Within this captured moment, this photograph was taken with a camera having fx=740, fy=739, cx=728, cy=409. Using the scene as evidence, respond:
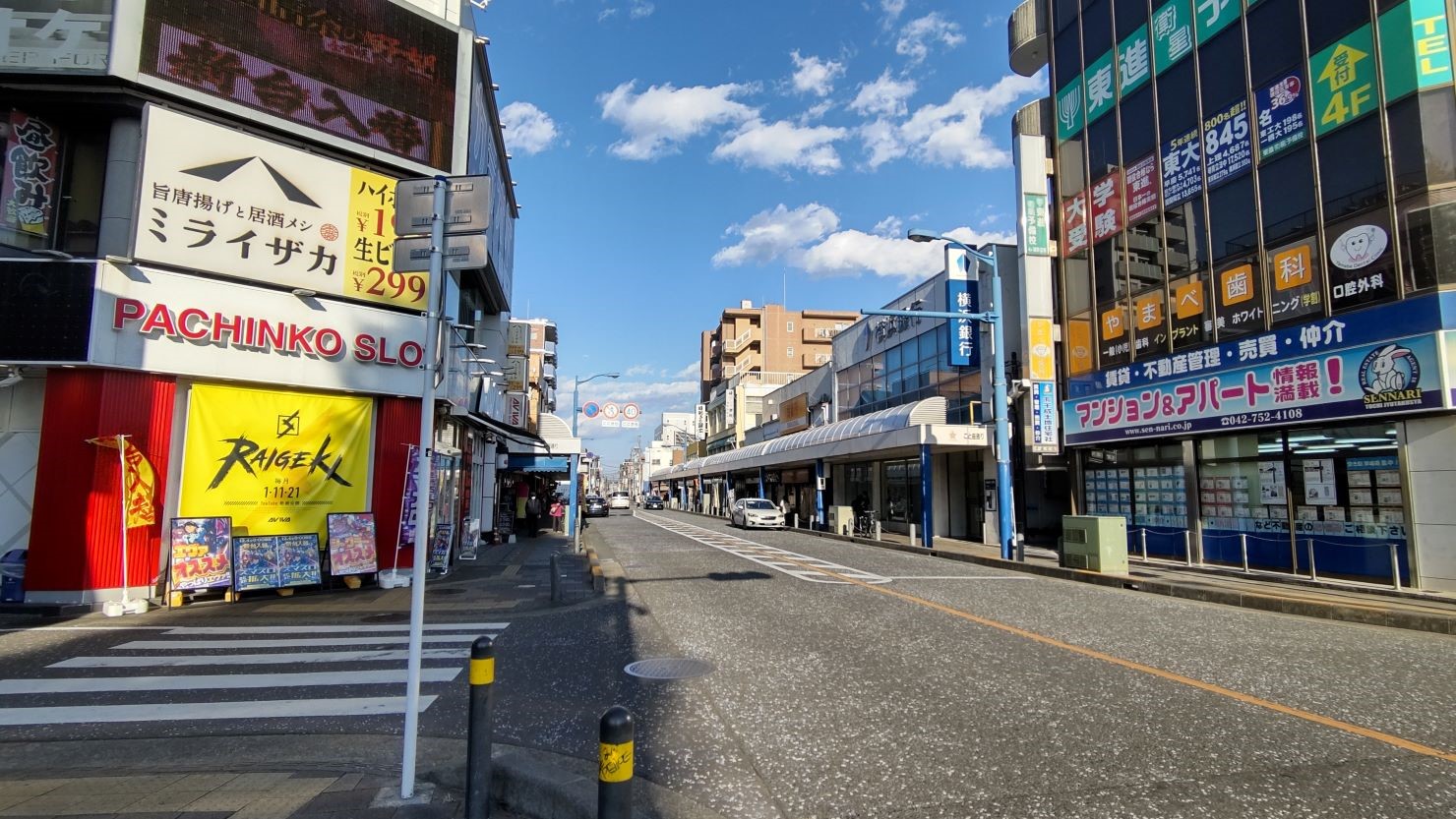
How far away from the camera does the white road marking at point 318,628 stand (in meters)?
9.45

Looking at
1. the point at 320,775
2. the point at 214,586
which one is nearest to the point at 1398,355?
the point at 320,775

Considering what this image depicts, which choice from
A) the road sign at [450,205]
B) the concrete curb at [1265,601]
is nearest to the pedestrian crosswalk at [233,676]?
the road sign at [450,205]

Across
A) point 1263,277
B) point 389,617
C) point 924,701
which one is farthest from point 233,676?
point 1263,277

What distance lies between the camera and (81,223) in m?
11.8

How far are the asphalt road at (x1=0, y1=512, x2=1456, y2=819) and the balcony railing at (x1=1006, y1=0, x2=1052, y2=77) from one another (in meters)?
21.7

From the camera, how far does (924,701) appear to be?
6141 millimetres

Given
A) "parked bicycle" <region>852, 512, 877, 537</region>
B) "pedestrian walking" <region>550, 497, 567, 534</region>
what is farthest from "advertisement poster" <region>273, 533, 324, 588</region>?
"pedestrian walking" <region>550, 497, 567, 534</region>

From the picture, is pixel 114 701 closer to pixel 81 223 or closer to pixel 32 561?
pixel 32 561

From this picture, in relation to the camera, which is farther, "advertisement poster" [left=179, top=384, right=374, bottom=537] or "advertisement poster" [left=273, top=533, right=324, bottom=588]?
"advertisement poster" [left=273, top=533, right=324, bottom=588]

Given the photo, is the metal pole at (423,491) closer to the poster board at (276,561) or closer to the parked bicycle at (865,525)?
the poster board at (276,561)

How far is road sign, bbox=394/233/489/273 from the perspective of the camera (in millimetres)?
4820

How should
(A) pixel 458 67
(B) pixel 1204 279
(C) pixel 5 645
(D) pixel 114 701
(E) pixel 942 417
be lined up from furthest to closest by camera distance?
(E) pixel 942 417
(B) pixel 1204 279
(A) pixel 458 67
(C) pixel 5 645
(D) pixel 114 701

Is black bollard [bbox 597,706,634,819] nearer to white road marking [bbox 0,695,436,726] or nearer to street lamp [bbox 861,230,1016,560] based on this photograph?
white road marking [bbox 0,695,436,726]

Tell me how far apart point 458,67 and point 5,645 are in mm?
12669
